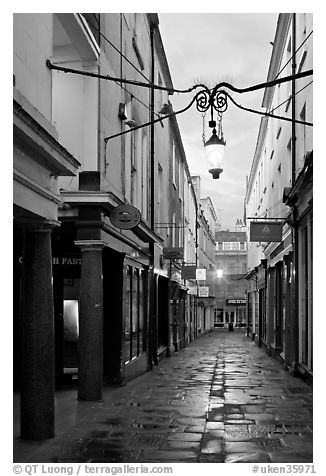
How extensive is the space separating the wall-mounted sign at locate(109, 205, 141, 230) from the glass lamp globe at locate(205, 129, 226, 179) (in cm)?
314

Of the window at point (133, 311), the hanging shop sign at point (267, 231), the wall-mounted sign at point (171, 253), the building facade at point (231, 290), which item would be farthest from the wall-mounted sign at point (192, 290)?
the building facade at point (231, 290)

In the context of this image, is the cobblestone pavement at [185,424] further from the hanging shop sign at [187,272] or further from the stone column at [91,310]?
the hanging shop sign at [187,272]

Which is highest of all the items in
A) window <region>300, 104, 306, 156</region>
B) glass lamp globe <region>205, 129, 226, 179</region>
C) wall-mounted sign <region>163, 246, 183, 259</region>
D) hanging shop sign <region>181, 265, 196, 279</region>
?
window <region>300, 104, 306, 156</region>

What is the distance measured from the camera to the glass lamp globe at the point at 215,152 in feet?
34.0

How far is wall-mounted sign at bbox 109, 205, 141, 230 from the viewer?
13289 mm

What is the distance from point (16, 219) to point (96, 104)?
199 inches

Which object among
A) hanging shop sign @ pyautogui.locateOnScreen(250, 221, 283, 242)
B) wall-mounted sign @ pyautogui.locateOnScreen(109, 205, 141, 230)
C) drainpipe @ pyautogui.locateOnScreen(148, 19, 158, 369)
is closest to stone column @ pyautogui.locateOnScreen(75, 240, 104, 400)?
wall-mounted sign @ pyautogui.locateOnScreen(109, 205, 141, 230)

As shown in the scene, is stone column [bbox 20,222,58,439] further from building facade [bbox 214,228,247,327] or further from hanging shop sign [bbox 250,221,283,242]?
building facade [bbox 214,228,247,327]

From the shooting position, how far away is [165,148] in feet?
90.9

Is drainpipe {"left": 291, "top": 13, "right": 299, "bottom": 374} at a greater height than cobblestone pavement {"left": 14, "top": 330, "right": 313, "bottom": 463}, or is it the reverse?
drainpipe {"left": 291, "top": 13, "right": 299, "bottom": 374}

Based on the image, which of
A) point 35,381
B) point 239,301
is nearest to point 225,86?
point 35,381

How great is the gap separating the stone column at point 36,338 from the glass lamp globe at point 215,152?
267 centimetres

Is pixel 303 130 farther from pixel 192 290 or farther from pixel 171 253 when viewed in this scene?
pixel 192 290
